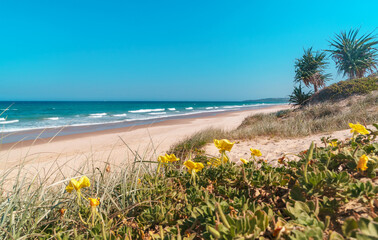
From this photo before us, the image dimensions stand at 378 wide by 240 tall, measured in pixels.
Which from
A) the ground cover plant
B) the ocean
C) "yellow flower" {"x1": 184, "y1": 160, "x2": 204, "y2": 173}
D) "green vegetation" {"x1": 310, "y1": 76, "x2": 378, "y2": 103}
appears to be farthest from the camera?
the ocean

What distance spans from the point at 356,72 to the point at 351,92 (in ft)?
23.1

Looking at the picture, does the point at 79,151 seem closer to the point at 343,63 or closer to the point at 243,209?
the point at 243,209

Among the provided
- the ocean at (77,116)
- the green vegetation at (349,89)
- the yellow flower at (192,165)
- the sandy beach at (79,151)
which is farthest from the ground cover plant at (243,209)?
the green vegetation at (349,89)

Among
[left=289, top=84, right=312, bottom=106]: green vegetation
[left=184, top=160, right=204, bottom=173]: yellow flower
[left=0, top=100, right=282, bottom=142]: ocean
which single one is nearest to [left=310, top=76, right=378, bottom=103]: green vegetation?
[left=289, top=84, right=312, bottom=106]: green vegetation

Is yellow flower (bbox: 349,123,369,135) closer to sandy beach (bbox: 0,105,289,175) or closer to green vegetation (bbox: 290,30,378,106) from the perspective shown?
sandy beach (bbox: 0,105,289,175)

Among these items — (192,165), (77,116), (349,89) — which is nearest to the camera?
(192,165)

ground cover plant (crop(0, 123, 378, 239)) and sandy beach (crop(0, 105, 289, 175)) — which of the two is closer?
ground cover plant (crop(0, 123, 378, 239))

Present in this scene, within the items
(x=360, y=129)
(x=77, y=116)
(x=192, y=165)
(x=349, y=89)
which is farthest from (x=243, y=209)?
(x=77, y=116)

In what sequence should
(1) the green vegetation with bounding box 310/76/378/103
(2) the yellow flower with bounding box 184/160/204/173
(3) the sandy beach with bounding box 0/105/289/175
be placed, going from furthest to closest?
(1) the green vegetation with bounding box 310/76/378/103
(3) the sandy beach with bounding box 0/105/289/175
(2) the yellow flower with bounding box 184/160/204/173

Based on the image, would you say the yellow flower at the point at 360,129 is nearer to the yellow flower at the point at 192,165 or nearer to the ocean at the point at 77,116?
the yellow flower at the point at 192,165

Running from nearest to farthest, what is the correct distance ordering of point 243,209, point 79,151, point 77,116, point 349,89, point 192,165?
1. point 243,209
2. point 192,165
3. point 79,151
4. point 349,89
5. point 77,116

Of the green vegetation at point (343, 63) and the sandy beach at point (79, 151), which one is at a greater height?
the green vegetation at point (343, 63)

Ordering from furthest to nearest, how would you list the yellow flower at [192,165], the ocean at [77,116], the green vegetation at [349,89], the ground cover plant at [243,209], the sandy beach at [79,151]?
the ocean at [77,116] → the green vegetation at [349,89] → the sandy beach at [79,151] → the yellow flower at [192,165] → the ground cover plant at [243,209]

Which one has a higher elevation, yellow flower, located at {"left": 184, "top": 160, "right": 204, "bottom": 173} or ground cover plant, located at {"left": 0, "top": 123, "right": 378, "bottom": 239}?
yellow flower, located at {"left": 184, "top": 160, "right": 204, "bottom": 173}
